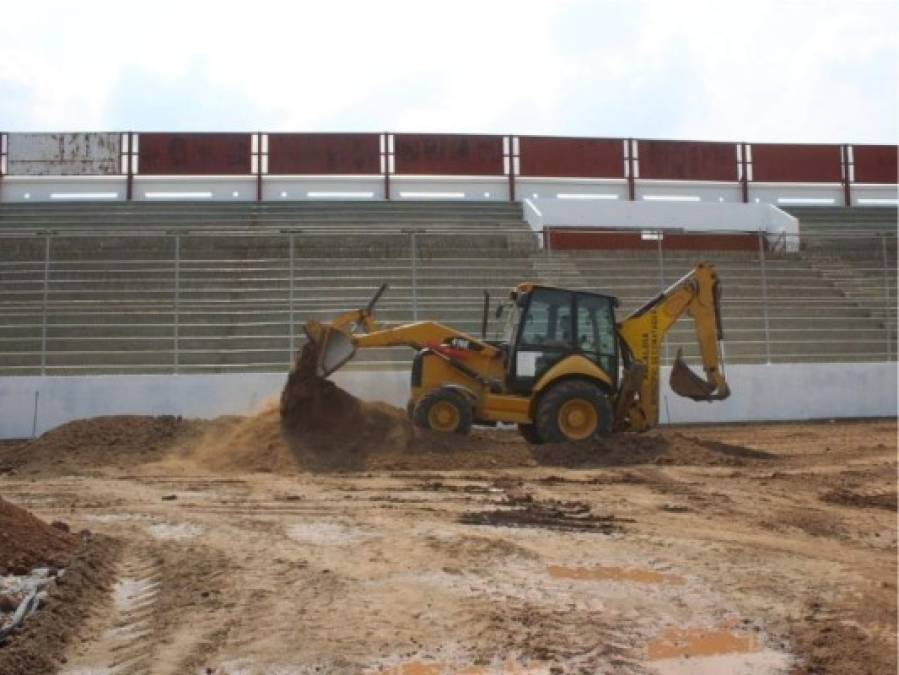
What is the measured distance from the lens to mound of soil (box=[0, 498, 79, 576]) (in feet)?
15.5

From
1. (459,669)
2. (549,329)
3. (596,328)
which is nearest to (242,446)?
(549,329)

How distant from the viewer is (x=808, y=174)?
1265 inches

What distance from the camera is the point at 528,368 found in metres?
11.7

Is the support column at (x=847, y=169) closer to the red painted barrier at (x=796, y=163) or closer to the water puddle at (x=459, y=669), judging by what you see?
the red painted barrier at (x=796, y=163)

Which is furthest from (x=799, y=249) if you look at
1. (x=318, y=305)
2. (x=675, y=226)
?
(x=318, y=305)

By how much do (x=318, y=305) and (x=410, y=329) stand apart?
6703mm

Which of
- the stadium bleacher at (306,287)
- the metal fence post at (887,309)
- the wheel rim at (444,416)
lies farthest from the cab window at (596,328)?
the metal fence post at (887,309)

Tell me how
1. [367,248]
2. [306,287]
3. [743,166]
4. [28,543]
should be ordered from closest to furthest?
[28,543] → [306,287] → [367,248] → [743,166]

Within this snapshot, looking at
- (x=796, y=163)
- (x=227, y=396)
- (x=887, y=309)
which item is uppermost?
(x=796, y=163)

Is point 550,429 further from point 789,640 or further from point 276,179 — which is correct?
point 276,179

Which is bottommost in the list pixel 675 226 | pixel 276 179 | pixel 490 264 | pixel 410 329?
pixel 410 329

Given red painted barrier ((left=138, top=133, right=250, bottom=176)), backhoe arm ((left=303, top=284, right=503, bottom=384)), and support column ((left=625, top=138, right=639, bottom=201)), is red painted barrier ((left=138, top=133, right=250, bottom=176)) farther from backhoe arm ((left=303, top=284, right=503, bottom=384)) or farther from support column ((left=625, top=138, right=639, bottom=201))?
backhoe arm ((left=303, top=284, right=503, bottom=384))

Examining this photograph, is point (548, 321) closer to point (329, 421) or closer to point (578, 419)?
point (578, 419)

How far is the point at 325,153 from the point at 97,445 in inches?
777
